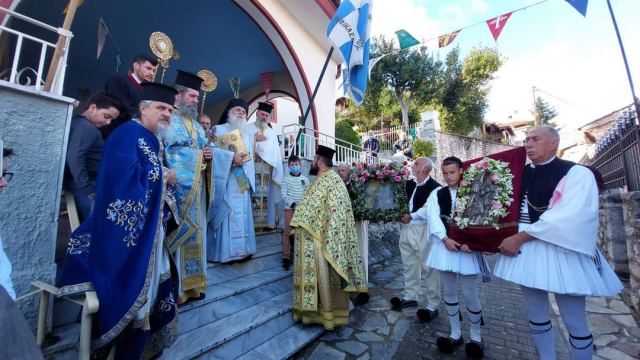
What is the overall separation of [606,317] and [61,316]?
6.21m

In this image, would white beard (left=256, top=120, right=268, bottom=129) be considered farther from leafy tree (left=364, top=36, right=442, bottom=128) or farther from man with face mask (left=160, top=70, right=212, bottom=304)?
leafy tree (left=364, top=36, right=442, bottom=128)

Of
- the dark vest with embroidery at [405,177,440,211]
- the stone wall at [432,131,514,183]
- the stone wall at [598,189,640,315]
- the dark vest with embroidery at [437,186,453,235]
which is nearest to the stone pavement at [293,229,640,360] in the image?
the stone wall at [598,189,640,315]

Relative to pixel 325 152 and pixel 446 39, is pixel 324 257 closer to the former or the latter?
pixel 325 152

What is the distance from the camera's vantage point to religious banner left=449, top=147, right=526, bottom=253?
2702 millimetres

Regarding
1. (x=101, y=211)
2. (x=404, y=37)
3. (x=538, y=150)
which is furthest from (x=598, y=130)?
(x=101, y=211)

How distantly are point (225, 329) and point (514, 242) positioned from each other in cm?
276

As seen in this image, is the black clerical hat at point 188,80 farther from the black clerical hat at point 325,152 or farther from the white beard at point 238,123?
the black clerical hat at point 325,152

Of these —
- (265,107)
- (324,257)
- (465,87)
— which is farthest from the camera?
(465,87)

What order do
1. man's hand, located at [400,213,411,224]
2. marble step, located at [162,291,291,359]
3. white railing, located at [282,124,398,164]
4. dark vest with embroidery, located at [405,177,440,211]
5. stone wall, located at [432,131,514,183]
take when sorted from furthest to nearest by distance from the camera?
stone wall, located at [432,131,514,183], white railing, located at [282,124,398,164], man's hand, located at [400,213,411,224], dark vest with embroidery, located at [405,177,440,211], marble step, located at [162,291,291,359]

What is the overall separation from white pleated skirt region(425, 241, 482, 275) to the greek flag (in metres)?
4.34

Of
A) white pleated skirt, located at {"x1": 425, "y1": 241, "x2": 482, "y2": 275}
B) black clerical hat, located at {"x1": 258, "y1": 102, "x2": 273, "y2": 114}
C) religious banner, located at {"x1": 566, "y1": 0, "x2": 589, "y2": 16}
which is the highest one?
religious banner, located at {"x1": 566, "y1": 0, "x2": 589, "y2": 16}

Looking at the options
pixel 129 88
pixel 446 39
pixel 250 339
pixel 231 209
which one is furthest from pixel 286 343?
pixel 446 39

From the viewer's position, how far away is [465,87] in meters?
23.3

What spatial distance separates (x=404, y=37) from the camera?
7832 mm
